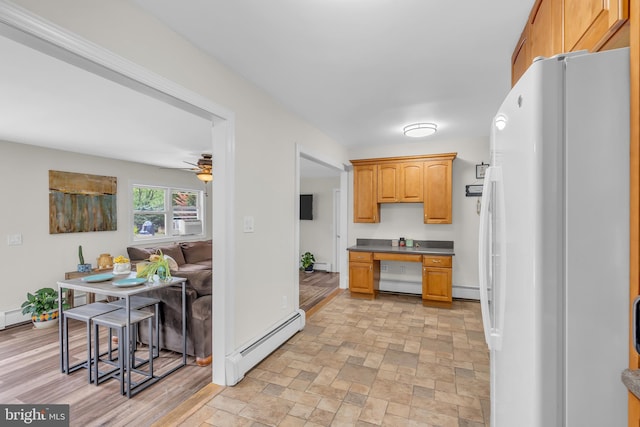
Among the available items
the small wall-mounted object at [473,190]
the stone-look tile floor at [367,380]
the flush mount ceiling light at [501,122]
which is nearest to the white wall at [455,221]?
the small wall-mounted object at [473,190]

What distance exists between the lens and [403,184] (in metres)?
4.64

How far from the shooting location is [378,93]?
2.81 meters

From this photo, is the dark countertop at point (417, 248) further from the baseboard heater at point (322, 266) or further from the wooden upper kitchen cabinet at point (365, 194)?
the baseboard heater at point (322, 266)

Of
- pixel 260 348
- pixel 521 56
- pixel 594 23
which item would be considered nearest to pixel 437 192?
pixel 521 56

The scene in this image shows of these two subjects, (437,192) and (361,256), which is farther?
(361,256)

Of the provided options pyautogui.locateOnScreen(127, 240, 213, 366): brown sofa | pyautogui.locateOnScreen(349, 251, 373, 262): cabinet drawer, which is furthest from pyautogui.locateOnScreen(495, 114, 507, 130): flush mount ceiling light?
pyautogui.locateOnScreen(349, 251, 373, 262): cabinet drawer

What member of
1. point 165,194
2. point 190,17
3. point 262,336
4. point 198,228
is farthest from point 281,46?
point 198,228

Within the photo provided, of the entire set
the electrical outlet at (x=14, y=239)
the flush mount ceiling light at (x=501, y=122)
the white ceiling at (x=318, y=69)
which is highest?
the white ceiling at (x=318, y=69)

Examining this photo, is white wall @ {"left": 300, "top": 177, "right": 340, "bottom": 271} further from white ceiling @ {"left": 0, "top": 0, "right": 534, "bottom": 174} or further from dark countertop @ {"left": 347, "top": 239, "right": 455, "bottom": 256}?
white ceiling @ {"left": 0, "top": 0, "right": 534, "bottom": 174}

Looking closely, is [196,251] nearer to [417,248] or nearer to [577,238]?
[417,248]

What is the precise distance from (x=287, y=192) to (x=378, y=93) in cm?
138

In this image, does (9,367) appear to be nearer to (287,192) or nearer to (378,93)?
(287,192)

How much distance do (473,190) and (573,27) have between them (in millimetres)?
3676

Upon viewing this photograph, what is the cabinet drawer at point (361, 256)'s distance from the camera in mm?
4578
